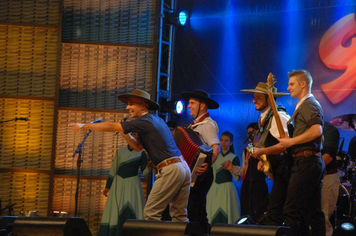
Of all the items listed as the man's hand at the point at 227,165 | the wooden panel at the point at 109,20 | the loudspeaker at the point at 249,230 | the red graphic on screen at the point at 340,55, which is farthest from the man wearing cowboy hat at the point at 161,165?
the red graphic on screen at the point at 340,55

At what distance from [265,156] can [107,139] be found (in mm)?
3348

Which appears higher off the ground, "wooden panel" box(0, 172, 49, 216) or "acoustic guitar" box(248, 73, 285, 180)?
"acoustic guitar" box(248, 73, 285, 180)

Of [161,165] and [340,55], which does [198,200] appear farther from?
[340,55]

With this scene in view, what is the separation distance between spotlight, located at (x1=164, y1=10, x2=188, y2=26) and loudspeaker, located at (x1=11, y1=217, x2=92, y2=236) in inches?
184

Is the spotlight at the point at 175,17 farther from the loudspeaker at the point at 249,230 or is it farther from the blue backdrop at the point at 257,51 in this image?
the loudspeaker at the point at 249,230

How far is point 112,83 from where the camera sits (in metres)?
7.99

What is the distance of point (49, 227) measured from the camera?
415 centimetres

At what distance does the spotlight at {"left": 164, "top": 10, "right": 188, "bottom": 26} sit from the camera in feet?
27.0

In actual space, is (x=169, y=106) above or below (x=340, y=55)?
below

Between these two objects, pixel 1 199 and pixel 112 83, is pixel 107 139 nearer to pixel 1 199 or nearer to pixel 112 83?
pixel 112 83

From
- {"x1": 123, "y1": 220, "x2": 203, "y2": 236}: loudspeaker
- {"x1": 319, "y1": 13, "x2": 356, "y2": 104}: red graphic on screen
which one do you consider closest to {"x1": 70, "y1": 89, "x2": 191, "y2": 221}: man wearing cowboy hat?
{"x1": 123, "y1": 220, "x2": 203, "y2": 236}: loudspeaker

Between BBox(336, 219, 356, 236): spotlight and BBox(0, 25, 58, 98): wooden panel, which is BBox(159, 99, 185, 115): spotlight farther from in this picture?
BBox(336, 219, 356, 236): spotlight

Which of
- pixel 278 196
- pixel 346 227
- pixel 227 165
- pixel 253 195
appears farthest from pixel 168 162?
pixel 346 227

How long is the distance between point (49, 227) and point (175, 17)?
15.9 ft
